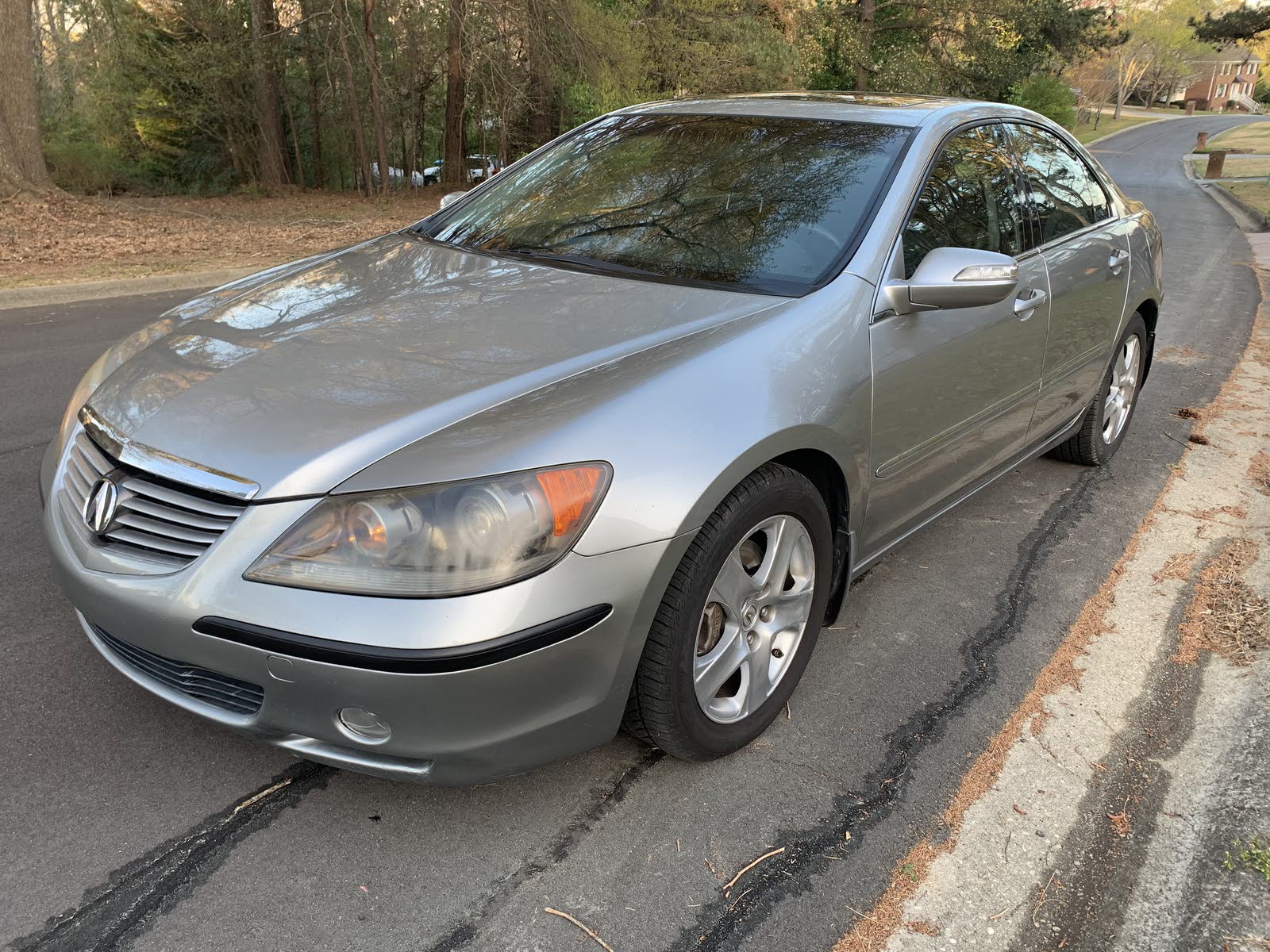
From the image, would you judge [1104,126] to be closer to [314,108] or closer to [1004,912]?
[314,108]

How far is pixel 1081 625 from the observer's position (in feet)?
A: 10.9

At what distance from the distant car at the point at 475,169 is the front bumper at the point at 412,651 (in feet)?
74.2

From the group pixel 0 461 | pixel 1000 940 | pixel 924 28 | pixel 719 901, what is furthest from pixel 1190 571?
pixel 924 28

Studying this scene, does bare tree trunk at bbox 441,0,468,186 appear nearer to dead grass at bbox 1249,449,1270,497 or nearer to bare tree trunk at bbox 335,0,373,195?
bare tree trunk at bbox 335,0,373,195

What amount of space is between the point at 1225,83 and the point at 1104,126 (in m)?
58.9

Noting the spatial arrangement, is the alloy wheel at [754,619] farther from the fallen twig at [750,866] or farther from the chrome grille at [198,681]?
the chrome grille at [198,681]

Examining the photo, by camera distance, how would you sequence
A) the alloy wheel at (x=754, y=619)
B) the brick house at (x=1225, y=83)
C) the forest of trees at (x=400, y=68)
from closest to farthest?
Answer: the alloy wheel at (x=754, y=619) < the forest of trees at (x=400, y=68) < the brick house at (x=1225, y=83)

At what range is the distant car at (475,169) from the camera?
78.6 ft

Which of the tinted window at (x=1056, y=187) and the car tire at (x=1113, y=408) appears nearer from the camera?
the tinted window at (x=1056, y=187)

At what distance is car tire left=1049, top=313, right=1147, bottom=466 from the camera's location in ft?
14.9

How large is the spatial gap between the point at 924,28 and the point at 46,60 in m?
25.9

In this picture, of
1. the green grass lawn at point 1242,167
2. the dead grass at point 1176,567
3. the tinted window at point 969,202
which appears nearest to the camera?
the tinted window at point 969,202

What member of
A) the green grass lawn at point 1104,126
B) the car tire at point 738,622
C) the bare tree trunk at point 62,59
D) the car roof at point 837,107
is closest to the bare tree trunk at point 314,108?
the bare tree trunk at point 62,59

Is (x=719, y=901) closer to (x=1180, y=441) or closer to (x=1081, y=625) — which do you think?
(x=1081, y=625)
